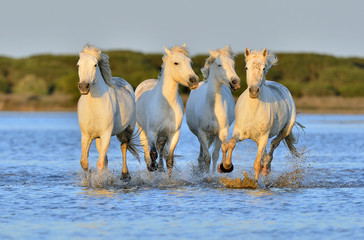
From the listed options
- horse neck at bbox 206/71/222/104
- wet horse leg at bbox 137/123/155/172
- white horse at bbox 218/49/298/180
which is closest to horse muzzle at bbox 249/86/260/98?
white horse at bbox 218/49/298/180

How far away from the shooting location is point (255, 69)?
10.3 metres

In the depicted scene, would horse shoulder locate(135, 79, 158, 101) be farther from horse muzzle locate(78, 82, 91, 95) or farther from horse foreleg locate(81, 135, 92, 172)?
horse muzzle locate(78, 82, 91, 95)

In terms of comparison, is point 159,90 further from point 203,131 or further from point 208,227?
point 208,227

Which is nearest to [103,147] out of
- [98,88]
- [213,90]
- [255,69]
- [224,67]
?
[98,88]

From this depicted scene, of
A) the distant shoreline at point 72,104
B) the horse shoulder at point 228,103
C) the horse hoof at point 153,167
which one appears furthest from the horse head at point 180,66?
the distant shoreline at point 72,104

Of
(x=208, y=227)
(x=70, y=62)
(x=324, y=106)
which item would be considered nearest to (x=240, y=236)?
(x=208, y=227)

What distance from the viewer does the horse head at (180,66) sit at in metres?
10.9

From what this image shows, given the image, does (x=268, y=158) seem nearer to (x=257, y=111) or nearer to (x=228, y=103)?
(x=228, y=103)

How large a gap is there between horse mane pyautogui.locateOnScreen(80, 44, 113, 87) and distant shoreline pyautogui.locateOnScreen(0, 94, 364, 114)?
114 ft

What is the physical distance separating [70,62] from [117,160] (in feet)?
297

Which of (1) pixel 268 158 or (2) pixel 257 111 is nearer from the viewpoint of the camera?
(2) pixel 257 111

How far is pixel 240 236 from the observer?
282 inches

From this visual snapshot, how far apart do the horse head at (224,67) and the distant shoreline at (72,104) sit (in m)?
33.9

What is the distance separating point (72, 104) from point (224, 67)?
38.8 m
